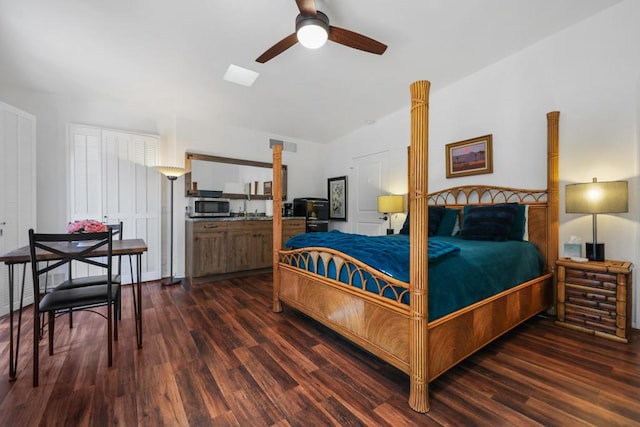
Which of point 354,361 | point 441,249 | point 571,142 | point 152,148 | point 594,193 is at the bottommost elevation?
point 354,361

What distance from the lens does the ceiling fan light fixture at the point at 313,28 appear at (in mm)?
2002

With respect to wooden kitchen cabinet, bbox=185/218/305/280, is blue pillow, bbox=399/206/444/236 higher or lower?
higher

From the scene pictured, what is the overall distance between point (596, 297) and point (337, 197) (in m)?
4.16

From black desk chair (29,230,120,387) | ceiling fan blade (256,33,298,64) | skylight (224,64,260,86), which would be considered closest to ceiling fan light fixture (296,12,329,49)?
ceiling fan blade (256,33,298,64)

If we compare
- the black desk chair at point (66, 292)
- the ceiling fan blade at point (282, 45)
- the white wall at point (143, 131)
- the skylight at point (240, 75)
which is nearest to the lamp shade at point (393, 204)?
the white wall at point (143, 131)

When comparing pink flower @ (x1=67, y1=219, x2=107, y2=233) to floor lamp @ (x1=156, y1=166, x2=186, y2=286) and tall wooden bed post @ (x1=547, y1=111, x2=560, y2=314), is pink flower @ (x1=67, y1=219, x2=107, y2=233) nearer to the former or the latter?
floor lamp @ (x1=156, y1=166, x2=186, y2=286)

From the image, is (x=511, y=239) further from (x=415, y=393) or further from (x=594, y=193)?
(x=415, y=393)

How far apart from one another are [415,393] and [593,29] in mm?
3680

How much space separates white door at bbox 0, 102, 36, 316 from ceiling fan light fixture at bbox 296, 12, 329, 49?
3.20 metres

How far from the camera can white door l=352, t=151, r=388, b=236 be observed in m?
4.88

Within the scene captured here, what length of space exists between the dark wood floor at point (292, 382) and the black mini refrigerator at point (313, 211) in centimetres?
303

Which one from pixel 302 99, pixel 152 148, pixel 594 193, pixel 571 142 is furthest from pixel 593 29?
pixel 152 148

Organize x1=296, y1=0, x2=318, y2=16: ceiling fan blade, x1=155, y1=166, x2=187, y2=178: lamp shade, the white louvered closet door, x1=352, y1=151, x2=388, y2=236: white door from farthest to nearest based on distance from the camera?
x1=352, y1=151, x2=388, y2=236: white door, x1=155, y1=166, x2=187, y2=178: lamp shade, the white louvered closet door, x1=296, y1=0, x2=318, y2=16: ceiling fan blade

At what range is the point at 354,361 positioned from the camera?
2.00m
